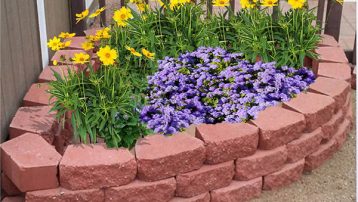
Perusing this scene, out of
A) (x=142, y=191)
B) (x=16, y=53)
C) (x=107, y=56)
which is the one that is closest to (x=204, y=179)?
(x=142, y=191)

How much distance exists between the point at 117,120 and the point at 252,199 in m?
0.89

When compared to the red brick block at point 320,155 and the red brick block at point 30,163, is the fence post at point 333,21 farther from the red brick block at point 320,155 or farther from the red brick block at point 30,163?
the red brick block at point 30,163

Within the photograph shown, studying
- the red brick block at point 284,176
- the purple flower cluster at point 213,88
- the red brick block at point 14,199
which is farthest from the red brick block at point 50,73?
the red brick block at point 284,176

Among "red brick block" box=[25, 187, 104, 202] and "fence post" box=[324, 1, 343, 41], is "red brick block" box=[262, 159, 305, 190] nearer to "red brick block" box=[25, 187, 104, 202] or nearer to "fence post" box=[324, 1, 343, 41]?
"red brick block" box=[25, 187, 104, 202]

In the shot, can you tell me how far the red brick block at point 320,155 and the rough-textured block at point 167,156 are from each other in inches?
31.2

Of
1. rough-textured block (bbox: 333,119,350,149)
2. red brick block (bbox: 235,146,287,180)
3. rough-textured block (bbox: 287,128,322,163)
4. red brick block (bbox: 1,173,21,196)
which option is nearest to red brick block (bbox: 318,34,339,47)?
rough-textured block (bbox: 333,119,350,149)

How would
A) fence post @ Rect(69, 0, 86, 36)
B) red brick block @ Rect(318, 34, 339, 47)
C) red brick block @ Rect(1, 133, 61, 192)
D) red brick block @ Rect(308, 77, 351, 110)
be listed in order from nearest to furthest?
1. red brick block @ Rect(1, 133, 61, 192)
2. red brick block @ Rect(308, 77, 351, 110)
3. red brick block @ Rect(318, 34, 339, 47)
4. fence post @ Rect(69, 0, 86, 36)

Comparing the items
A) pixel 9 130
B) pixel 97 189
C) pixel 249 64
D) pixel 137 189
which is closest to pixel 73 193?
pixel 97 189

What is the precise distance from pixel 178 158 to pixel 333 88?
50.9 inches

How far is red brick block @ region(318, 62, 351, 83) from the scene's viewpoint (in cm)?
391

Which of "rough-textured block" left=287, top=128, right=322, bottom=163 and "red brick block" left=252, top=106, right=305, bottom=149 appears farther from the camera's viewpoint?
"rough-textured block" left=287, top=128, right=322, bottom=163

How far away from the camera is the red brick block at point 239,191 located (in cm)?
320

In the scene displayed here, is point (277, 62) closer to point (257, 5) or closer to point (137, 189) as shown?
point (257, 5)

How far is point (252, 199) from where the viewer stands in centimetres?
331
